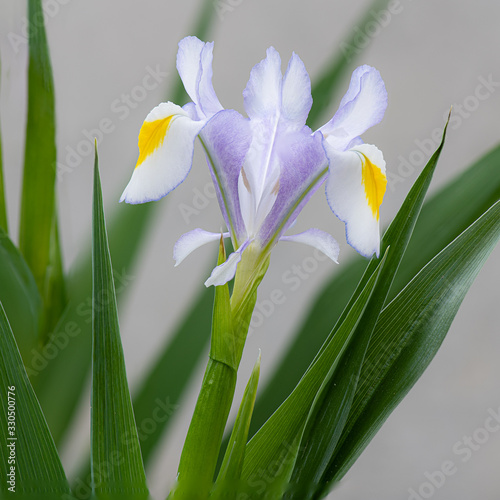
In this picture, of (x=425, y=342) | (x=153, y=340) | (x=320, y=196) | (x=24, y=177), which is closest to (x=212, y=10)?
(x=24, y=177)

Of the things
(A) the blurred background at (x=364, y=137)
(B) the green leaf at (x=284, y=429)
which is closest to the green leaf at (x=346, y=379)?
(B) the green leaf at (x=284, y=429)

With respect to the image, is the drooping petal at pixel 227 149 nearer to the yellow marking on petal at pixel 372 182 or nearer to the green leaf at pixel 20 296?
the yellow marking on petal at pixel 372 182

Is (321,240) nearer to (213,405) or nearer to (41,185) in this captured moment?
(213,405)

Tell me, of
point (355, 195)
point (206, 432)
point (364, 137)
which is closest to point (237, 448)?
point (206, 432)

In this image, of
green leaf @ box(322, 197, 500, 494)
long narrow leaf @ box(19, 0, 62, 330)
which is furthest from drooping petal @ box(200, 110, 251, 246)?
long narrow leaf @ box(19, 0, 62, 330)

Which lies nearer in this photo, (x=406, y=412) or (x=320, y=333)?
(x=320, y=333)

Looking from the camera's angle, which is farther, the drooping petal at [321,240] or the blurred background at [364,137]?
the blurred background at [364,137]

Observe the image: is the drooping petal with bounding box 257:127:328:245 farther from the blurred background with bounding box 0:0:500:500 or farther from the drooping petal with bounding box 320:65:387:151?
the blurred background with bounding box 0:0:500:500

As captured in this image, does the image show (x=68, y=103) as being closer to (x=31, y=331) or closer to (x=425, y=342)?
(x=31, y=331)
